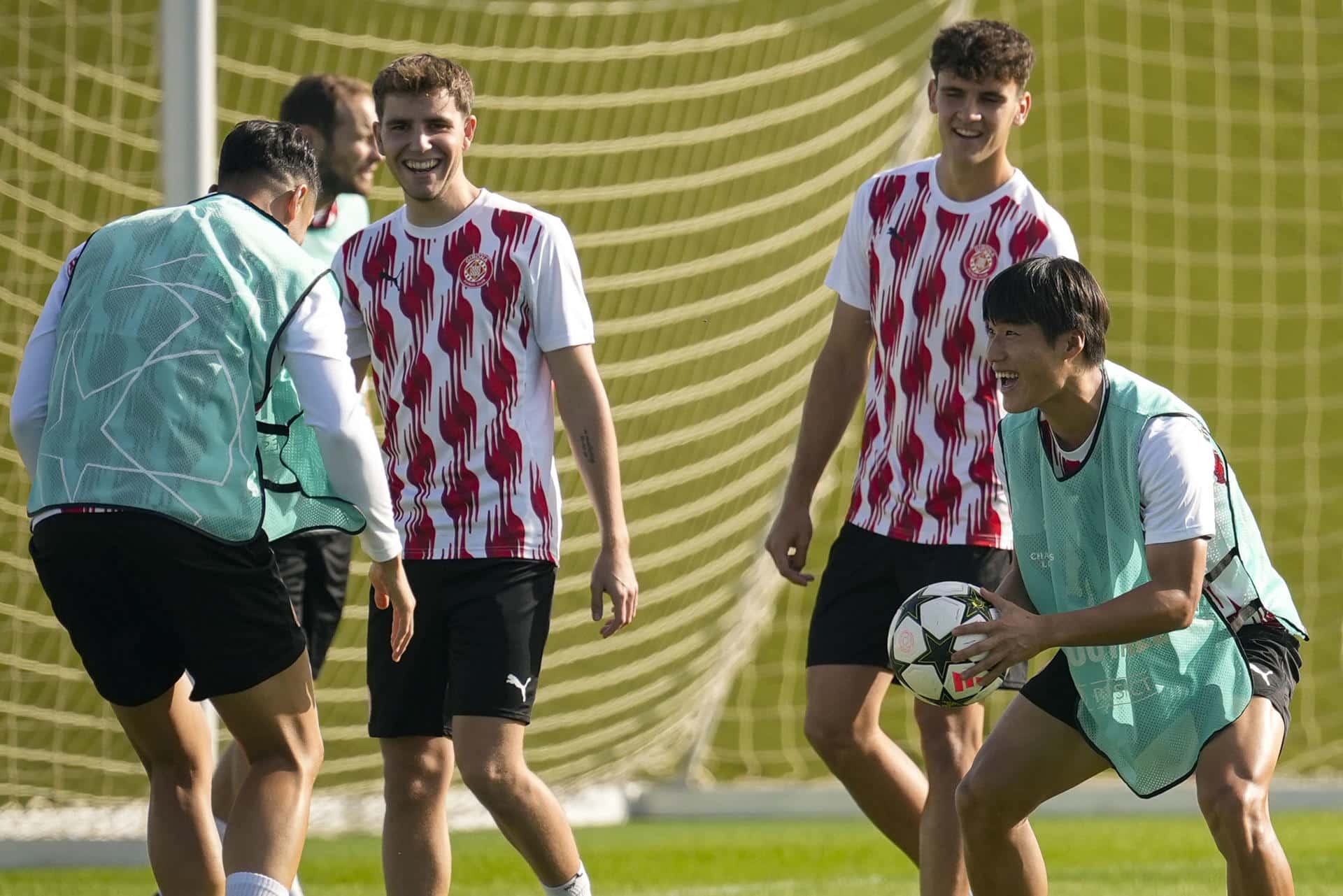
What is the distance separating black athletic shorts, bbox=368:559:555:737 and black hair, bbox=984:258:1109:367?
3.87 ft

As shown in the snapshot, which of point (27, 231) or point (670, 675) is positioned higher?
point (27, 231)

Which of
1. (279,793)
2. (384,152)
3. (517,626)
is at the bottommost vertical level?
(279,793)

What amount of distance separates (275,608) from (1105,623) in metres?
1.51

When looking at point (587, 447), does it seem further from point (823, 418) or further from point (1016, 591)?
point (1016, 591)

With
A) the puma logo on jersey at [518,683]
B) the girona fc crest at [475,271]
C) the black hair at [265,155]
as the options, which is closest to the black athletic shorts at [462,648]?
the puma logo on jersey at [518,683]

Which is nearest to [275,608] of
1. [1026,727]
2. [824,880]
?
[1026,727]

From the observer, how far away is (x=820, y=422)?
14.9 ft

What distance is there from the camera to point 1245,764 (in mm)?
3484

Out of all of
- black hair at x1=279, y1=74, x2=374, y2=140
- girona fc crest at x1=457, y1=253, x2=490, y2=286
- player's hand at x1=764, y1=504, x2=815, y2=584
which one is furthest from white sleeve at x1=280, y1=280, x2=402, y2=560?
black hair at x1=279, y1=74, x2=374, y2=140

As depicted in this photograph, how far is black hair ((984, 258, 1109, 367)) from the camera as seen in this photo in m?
3.55

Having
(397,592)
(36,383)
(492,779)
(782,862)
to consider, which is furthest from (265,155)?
(782,862)

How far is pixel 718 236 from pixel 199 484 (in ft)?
20.2

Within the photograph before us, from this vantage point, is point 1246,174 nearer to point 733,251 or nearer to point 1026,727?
point 733,251

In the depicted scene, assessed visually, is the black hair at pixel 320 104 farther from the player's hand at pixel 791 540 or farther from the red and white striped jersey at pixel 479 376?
the player's hand at pixel 791 540
